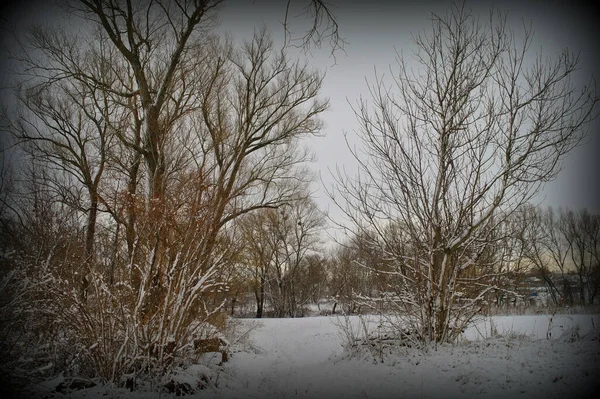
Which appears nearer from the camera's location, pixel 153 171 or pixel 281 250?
pixel 153 171

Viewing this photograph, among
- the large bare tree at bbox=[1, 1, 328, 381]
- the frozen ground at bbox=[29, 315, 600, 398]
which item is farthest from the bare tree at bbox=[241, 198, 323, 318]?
the frozen ground at bbox=[29, 315, 600, 398]

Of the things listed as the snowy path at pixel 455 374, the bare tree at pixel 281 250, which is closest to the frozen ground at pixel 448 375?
the snowy path at pixel 455 374

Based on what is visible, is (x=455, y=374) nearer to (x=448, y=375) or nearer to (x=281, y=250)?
(x=448, y=375)

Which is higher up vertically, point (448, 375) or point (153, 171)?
point (153, 171)

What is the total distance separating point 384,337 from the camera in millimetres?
5473

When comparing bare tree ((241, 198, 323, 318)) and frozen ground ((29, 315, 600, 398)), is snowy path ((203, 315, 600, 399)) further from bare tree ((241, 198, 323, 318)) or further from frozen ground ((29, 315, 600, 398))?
bare tree ((241, 198, 323, 318))

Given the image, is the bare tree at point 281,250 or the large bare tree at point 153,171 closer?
the large bare tree at point 153,171

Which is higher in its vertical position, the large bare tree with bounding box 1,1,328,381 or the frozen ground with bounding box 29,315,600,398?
the large bare tree with bounding box 1,1,328,381

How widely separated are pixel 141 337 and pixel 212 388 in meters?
1.25

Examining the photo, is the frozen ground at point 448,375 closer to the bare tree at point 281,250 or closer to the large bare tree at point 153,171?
the large bare tree at point 153,171

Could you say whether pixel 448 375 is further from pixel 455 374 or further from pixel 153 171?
pixel 153 171

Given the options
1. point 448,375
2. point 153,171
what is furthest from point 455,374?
point 153,171

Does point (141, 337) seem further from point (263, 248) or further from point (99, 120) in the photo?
point (263, 248)

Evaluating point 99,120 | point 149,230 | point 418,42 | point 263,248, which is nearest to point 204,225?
point 149,230
